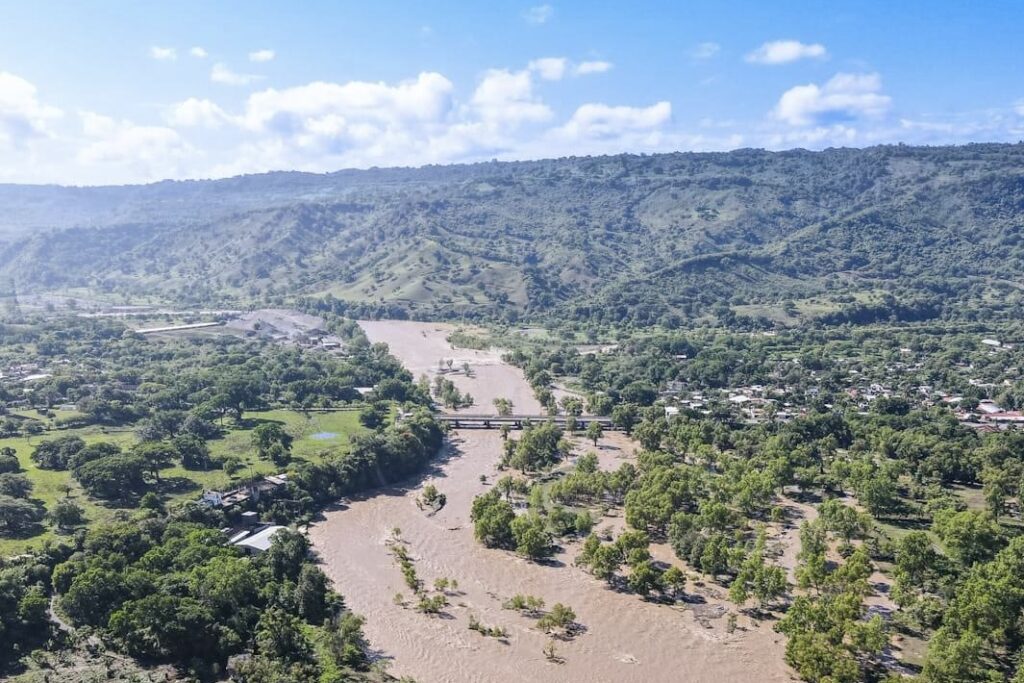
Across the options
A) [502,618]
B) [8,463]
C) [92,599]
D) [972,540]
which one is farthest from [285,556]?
[972,540]

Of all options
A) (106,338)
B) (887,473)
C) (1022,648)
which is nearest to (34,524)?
(1022,648)

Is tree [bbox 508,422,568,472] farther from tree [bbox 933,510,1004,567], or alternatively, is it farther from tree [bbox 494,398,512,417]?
tree [bbox 933,510,1004,567]

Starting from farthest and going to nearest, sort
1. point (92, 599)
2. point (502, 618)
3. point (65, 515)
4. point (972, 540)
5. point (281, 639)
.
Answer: point (65, 515), point (972, 540), point (502, 618), point (92, 599), point (281, 639)

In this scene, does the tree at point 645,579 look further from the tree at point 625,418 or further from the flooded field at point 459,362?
the flooded field at point 459,362

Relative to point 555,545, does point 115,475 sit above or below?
above

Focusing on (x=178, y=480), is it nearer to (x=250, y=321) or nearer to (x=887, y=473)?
(x=887, y=473)

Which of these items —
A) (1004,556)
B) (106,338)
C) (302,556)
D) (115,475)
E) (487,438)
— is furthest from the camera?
(106,338)

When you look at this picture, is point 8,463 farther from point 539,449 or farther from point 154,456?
point 539,449
